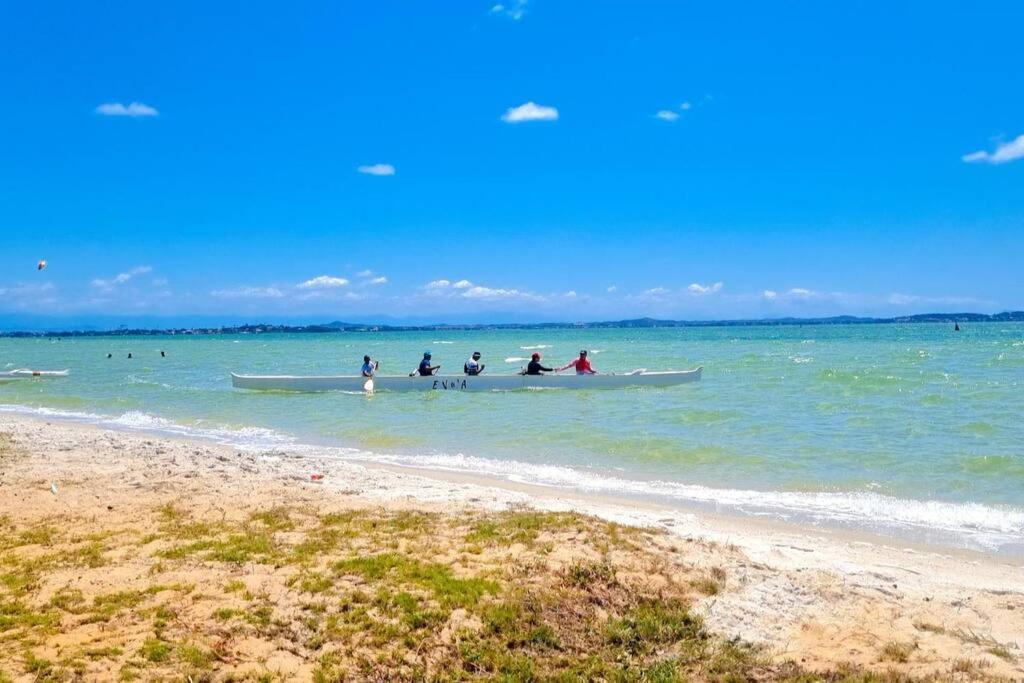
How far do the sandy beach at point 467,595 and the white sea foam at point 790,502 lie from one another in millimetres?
793

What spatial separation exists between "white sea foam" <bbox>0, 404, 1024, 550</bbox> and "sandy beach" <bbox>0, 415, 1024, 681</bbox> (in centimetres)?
79

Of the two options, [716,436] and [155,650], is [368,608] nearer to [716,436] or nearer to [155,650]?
[155,650]

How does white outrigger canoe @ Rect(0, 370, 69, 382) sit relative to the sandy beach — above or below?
above

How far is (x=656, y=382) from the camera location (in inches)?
971

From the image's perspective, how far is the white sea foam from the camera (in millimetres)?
8391

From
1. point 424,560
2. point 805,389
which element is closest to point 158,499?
point 424,560

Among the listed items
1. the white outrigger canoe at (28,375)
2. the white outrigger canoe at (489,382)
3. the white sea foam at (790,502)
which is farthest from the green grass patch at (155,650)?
the white outrigger canoe at (28,375)

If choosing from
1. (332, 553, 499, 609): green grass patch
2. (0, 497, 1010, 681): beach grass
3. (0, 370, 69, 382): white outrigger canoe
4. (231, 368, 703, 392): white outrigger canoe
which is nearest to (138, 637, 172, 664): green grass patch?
(0, 497, 1010, 681): beach grass

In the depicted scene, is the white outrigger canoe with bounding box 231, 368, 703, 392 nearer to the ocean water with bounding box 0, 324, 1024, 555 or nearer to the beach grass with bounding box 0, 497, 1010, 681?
the ocean water with bounding box 0, 324, 1024, 555

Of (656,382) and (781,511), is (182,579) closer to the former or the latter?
(781,511)

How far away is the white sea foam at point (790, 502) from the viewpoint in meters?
8.39

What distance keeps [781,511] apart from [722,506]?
72 centimetres

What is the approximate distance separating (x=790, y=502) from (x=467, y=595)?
5.73m

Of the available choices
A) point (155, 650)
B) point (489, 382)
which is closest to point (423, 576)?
point (155, 650)
